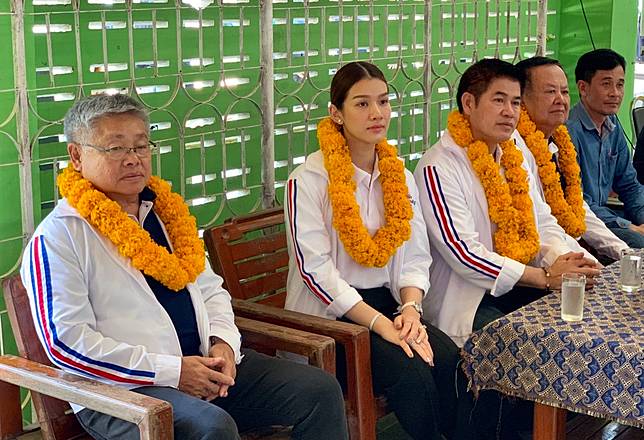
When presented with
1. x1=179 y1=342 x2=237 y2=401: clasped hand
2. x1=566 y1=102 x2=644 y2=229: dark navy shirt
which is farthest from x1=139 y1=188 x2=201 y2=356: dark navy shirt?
x1=566 y1=102 x2=644 y2=229: dark navy shirt

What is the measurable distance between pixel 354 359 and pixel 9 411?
0.95m

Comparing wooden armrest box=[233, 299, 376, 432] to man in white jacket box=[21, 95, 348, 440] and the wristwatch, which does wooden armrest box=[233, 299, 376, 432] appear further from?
the wristwatch

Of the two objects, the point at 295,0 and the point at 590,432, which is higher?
the point at 295,0

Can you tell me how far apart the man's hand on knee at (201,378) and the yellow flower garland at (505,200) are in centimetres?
125

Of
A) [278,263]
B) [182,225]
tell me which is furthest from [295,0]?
[182,225]

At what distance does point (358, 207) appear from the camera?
315 cm

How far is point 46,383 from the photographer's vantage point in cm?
236

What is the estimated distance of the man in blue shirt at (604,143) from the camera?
437 cm

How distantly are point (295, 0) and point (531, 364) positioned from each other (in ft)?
6.55

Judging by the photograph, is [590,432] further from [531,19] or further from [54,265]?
[531,19]

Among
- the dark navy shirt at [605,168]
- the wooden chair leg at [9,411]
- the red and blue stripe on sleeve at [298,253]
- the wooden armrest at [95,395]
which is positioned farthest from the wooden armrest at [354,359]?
the dark navy shirt at [605,168]

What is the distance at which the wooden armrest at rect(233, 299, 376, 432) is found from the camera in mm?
2803

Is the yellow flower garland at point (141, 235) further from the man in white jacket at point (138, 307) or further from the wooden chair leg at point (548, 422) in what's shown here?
the wooden chair leg at point (548, 422)

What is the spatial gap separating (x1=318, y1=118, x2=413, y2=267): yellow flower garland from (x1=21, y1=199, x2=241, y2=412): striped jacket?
748 mm
